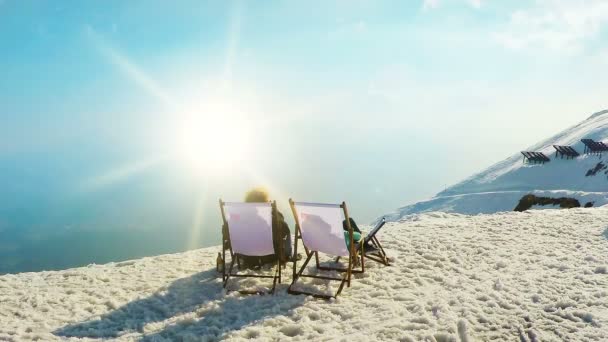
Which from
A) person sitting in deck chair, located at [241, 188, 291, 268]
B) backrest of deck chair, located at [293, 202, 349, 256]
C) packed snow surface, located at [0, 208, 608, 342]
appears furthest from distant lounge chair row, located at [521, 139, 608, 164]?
backrest of deck chair, located at [293, 202, 349, 256]

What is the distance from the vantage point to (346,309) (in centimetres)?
683

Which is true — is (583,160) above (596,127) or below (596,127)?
below

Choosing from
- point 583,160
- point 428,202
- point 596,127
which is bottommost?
point 428,202

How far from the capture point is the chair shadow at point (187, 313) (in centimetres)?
627

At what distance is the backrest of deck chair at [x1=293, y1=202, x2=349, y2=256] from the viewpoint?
23.8 feet

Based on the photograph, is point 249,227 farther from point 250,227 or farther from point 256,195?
point 256,195

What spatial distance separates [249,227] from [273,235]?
46 cm

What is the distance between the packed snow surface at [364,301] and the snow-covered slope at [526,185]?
1238 inches

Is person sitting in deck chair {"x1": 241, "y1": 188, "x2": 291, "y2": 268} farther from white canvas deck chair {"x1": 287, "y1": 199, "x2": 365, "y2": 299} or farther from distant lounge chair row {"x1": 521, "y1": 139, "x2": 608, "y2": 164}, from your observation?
distant lounge chair row {"x1": 521, "y1": 139, "x2": 608, "y2": 164}

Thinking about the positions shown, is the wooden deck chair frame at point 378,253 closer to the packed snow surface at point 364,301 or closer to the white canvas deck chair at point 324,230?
the packed snow surface at point 364,301

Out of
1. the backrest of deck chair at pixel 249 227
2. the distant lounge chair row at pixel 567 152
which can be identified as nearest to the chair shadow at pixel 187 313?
the backrest of deck chair at pixel 249 227

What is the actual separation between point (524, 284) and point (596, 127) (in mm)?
76689

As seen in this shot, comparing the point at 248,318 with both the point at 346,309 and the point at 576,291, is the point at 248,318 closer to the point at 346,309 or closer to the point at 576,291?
the point at 346,309

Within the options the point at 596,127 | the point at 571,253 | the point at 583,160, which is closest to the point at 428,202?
the point at 583,160
